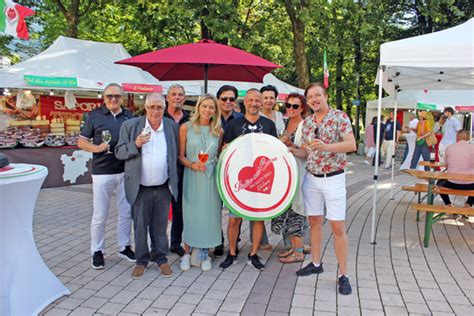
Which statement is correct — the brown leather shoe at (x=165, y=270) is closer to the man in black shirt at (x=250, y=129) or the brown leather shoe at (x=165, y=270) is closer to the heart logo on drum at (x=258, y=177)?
the man in black shirt at (x=250, y=129)

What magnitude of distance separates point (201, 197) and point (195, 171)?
26 centimetres

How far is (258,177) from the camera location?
11.9 feet

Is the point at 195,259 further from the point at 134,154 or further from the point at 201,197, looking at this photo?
the point at 134,154

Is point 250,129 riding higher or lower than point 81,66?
lower

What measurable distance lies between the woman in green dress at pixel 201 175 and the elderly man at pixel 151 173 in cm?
14

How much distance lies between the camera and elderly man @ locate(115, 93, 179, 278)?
349cm

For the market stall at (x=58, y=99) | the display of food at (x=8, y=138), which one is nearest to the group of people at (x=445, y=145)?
the market stall at (x=58, y=99)

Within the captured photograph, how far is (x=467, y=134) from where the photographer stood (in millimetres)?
5984

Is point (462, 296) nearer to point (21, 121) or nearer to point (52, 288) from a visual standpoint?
point (52, 288)

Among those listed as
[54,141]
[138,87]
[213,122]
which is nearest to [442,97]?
[138,87]

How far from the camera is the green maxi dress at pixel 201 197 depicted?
3.70 metres

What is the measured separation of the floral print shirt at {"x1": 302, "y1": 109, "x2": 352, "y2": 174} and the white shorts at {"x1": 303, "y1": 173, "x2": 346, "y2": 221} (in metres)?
0.09

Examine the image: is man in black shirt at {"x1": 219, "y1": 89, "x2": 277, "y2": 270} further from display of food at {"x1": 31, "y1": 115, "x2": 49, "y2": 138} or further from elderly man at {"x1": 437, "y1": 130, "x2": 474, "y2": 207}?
display of food at {"x1": 31, "y1": 115, "x2": 49, "y2": 138}

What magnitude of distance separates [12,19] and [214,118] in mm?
1966
